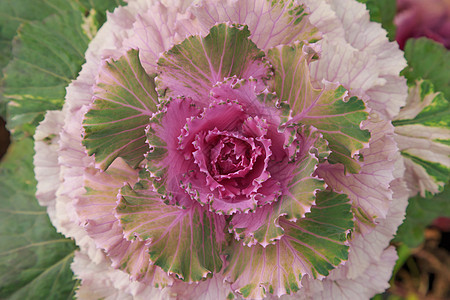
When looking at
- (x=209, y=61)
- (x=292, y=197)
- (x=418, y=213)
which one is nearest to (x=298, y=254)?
(x=292, y=197)

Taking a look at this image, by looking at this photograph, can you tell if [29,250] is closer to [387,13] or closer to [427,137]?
[427,137]

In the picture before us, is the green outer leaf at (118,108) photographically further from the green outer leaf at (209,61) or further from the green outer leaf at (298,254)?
the green outer leaf at (298,254)

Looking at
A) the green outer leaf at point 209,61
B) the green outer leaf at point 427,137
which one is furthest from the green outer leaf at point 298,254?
the green outer leaf at point 427,137

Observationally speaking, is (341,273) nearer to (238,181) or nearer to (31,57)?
(238,181)

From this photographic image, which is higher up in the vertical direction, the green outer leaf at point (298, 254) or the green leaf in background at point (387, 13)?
the green leaf in background at point (387, 13)

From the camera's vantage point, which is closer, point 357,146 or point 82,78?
point 357,146

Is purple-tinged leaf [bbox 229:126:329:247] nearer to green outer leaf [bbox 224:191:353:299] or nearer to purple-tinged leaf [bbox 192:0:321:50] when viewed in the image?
green outer leaf [bbox 224:191:353:299]

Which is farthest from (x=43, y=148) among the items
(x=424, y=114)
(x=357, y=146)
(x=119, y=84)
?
(x=424, y=114)
